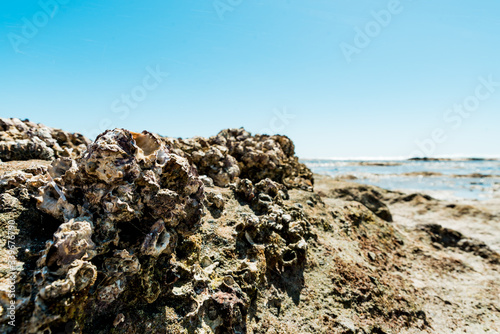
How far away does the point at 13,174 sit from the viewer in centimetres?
393

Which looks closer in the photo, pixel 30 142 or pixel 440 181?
pixel 30 142

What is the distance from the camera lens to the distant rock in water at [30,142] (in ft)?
19.2

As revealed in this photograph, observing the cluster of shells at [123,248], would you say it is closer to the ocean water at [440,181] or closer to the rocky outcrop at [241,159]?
the rocky outcrop at [241,159]

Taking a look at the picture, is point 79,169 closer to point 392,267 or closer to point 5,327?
point 5,327

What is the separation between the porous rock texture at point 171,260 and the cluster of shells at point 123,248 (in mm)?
14

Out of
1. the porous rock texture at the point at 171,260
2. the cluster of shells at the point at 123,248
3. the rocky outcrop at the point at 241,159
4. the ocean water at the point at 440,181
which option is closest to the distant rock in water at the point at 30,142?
the porous rock texture at the point at 171,260

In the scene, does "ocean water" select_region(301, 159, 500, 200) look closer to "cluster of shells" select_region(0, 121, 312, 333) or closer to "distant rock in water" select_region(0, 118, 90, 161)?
"cluster of shells" select_region(0, 121, 312, 333)

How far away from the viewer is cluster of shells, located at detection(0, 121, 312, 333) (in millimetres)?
2797

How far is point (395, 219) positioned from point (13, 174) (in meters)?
13.8

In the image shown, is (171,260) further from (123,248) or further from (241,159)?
(241,159)

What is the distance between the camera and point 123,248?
11.5 feet

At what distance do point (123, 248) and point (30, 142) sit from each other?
15.4 feet

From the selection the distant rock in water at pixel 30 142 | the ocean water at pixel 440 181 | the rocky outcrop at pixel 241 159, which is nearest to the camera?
the distant rock in water at pixel 30 142

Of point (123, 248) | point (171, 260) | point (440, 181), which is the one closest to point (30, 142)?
point (123, 248)
